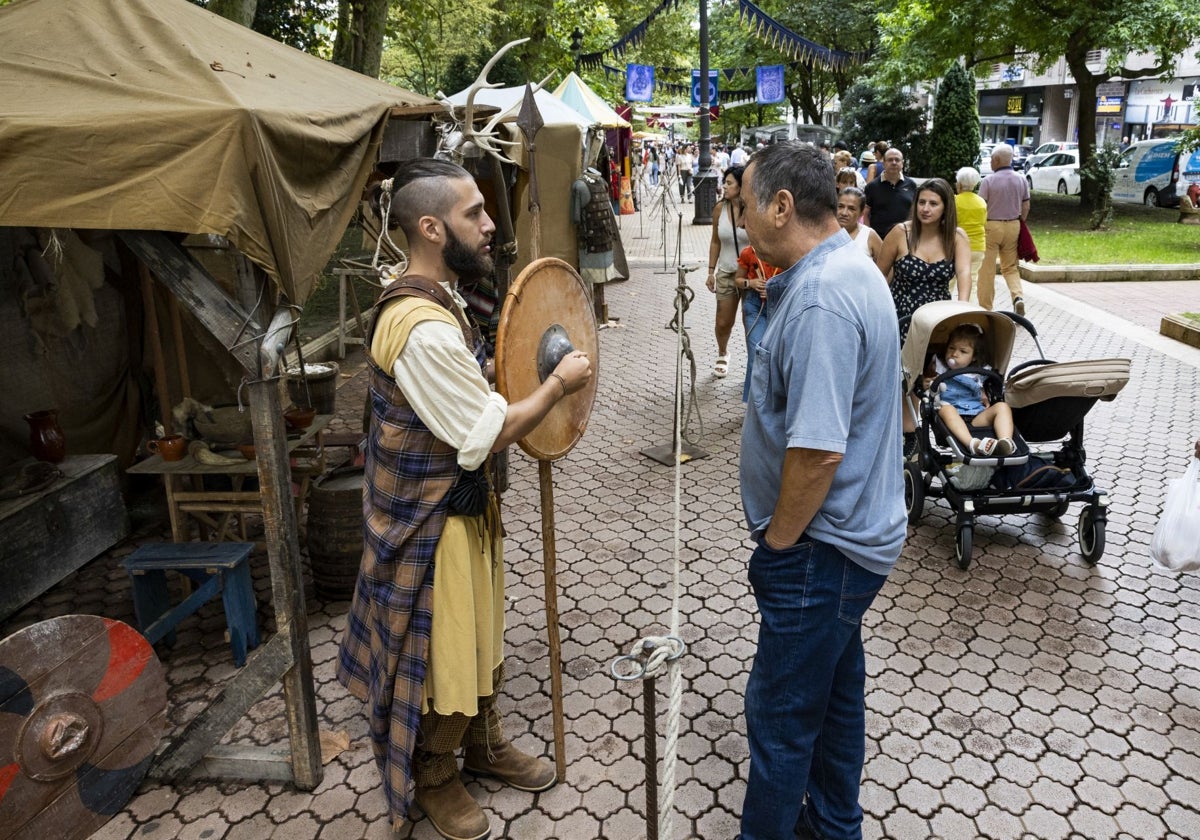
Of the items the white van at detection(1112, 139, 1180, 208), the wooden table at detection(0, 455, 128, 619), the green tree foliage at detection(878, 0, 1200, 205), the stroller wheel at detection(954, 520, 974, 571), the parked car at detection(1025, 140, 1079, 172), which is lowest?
the stroller wheel at detection(954, 520, 974, 571)

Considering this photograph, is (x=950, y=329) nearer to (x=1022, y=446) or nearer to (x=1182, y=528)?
(x=1022, y=446)

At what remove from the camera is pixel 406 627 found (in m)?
2.64

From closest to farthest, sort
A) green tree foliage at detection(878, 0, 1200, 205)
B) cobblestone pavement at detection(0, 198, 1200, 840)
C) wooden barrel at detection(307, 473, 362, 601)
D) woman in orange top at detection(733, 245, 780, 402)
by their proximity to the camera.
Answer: cobblestone pavement at detection(0, 198, 1200, 840), wooden barrel at detection(307, 473, 362, 601), woman in orange top at detection(733, 245, 780, 402), green tree foliage at detection(878, 0, 1200, 205)

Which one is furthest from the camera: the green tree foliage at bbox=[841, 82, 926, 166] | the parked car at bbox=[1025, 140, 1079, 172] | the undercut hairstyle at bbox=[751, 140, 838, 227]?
the green tree foliage at bbox=[841, 82, 926, 166]

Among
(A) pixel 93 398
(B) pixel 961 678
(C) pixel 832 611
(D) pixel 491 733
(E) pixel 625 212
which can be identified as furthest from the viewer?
(E) pixel 625 212

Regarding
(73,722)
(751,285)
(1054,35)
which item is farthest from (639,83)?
(73,722)

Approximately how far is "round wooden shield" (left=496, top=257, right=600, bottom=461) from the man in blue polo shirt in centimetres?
65

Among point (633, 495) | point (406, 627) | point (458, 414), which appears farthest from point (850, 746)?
point (633, 495)

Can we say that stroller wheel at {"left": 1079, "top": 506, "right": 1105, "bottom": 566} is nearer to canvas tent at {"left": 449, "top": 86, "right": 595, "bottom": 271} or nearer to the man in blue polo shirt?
the man in blue polo shirt

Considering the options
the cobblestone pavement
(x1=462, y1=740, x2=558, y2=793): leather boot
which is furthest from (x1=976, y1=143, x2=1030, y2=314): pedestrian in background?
(x1=462, y1=740, x2=558, y2=793): leather boot

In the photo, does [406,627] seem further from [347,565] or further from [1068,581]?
[1068,581]

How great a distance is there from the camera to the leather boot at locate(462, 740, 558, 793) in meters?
3.14

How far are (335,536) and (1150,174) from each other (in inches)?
908

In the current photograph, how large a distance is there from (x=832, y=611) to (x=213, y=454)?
3638 millimetres
